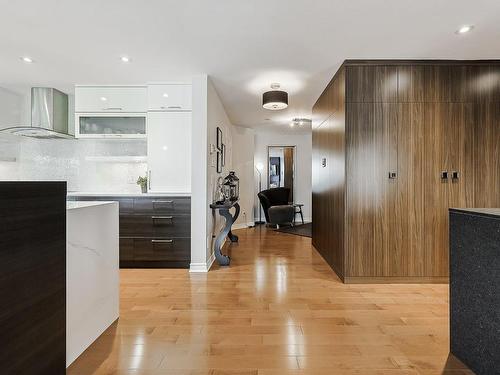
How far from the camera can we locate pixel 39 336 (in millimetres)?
1229

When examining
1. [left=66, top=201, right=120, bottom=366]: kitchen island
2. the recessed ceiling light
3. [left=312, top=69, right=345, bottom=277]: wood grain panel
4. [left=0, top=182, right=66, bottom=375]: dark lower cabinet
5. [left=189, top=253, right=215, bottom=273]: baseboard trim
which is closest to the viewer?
[left=0, top=182, right=66, bottom=375]: dark lower cabinet

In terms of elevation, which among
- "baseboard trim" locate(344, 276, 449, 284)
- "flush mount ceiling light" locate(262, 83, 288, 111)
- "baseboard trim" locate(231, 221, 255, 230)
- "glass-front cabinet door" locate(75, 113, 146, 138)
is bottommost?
"baseboard trim" locate(344, 276, 449, 284)

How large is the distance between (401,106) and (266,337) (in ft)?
8.46

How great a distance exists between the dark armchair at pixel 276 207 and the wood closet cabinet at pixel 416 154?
11.4 ft

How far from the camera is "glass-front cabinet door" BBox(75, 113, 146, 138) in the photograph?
3746 millimetres

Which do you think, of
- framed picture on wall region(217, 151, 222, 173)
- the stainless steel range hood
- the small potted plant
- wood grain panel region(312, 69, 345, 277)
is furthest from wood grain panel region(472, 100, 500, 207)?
the stainless steel range hood

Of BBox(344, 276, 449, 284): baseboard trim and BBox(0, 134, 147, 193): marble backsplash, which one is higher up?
BBox(0, 134, 147, 193): marble backsplash

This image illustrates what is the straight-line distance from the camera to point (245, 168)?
6625 mm

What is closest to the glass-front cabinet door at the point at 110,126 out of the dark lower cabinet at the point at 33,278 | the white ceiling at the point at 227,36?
the white ceiling at the point at 227,36

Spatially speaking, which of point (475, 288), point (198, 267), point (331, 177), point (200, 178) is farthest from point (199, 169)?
point (475, 288)

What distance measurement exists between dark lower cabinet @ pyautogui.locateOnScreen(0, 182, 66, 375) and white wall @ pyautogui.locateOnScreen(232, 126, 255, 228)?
192 inches

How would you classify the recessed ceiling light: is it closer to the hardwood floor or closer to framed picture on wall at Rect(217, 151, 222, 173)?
the hardwood floor

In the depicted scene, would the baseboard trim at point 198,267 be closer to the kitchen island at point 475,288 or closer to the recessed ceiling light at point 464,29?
the kitchen island at point 475,288

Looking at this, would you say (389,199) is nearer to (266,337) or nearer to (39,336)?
(266,337)
